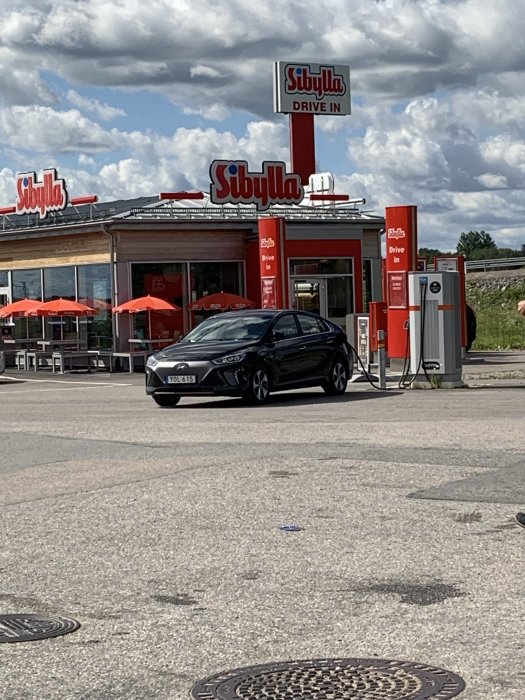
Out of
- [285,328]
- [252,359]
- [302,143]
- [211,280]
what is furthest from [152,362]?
[302,143]

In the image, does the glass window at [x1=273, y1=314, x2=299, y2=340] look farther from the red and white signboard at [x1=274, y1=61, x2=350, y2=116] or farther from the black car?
the red and white signboard at [x1=274, y1=61, x2=350, y2=116]

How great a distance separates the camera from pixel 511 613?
21.6 ft

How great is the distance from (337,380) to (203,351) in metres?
2.80

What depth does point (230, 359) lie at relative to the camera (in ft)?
69.4

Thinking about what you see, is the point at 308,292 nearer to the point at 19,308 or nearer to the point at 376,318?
the point at 19,308

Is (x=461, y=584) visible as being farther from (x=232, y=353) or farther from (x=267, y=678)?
(x=232, y=353)

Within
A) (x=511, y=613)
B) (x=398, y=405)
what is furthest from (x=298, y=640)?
(x=398, y=405)

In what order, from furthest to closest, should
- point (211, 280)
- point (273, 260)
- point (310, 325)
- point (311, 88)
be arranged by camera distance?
point (311, 88) < point (211, 280) < point (273, 260) < point (310, 325)

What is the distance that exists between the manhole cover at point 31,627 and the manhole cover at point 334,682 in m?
1.17

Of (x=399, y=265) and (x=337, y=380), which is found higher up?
A: (x=399, y=265)

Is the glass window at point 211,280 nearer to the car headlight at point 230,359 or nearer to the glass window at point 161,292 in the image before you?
the glass window at point 161,292

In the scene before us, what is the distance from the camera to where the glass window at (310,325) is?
2298 centimetres

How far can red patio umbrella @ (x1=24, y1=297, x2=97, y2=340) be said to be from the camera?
36.2 metres

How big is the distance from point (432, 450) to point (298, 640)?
7205 millimetres
